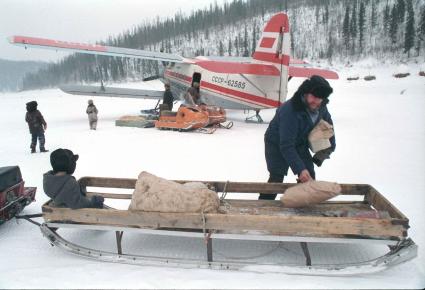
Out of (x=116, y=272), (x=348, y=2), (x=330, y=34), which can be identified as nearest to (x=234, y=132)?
(x=116, y=272)

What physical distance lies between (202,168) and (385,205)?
4.42 meters

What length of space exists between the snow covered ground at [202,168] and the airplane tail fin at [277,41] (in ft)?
8.83

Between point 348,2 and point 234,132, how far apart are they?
84453 mm

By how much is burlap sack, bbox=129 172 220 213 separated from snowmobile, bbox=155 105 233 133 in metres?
8.36

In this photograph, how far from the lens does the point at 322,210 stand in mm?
4227

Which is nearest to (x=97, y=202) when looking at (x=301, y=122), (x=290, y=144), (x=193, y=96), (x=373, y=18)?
(x=290, y=144)

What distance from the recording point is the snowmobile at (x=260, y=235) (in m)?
3.41

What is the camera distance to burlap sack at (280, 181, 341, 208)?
12.5ft

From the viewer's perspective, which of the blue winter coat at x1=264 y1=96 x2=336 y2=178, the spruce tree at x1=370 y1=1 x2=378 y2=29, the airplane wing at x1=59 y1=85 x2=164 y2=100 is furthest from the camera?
the spruce tree at x1=370 y1=1 x2=378 y2=29

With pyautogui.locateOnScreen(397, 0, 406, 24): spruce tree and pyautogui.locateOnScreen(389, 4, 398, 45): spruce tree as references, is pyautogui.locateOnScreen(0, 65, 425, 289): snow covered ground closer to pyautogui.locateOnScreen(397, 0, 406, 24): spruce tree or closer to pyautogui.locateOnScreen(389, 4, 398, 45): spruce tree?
pyautogui.locateOnScreen(389, 4, 398, 45): spruce tree

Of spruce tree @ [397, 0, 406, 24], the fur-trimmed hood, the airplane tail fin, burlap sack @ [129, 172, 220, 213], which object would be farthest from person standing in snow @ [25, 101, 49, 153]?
spruce tree @ [397, 0, 406, 24]

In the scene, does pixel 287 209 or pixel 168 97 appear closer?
pixel 287 209

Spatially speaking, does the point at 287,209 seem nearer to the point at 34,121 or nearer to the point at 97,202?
the point at 97,202

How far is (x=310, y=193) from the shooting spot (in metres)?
3.87
